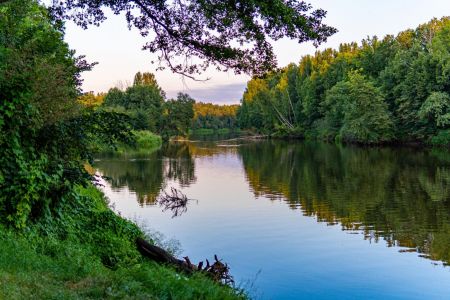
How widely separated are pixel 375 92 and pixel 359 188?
4177cm

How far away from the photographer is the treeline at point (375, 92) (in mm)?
62250

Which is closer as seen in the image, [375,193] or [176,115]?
[375,193]

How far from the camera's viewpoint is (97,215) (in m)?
13.0

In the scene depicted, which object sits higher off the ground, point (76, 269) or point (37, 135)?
point (37, 135)

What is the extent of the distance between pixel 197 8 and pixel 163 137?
9399cm

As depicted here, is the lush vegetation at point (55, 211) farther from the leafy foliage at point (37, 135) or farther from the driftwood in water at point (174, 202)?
the driftwood in water at point (174, 202)

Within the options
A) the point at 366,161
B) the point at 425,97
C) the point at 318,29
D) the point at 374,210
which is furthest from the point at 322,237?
the point at 425,97

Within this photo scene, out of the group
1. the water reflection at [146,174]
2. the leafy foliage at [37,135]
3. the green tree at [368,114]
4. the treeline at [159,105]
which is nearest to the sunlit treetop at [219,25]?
the leafy foliage at [37,135]

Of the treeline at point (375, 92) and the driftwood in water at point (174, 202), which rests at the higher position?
the treeline at point (375, 92)

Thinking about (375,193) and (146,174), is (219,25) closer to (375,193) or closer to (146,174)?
(375,193)

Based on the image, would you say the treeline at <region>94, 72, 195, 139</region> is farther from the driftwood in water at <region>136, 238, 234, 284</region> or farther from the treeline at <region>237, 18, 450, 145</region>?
the driftwood in water at <region>136, 238, 234, 284</region>

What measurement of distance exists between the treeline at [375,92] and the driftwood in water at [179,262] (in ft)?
111

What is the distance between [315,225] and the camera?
68.6 feet

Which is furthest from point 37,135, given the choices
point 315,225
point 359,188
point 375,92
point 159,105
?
point 159,105
